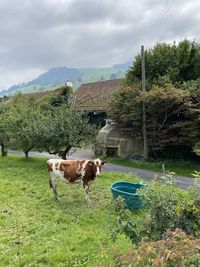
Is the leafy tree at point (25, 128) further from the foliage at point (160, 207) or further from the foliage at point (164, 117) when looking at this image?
the foliage at point (160, 207)

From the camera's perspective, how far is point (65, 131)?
16.5 m

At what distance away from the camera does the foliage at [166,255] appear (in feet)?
10.6

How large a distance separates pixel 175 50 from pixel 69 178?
14.2 m

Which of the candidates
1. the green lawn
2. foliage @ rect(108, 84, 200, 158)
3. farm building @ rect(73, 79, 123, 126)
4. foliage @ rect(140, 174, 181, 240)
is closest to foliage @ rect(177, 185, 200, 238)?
foliage @ rect(140, 174, 181, 240)

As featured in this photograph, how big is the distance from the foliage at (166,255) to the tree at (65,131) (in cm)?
1304

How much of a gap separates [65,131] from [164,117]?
6486 mm

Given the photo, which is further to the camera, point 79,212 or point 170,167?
point 170,167

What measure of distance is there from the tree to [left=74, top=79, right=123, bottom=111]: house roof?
12.0 meters

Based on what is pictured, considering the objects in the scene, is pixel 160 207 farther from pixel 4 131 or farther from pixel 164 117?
pixel 4 131

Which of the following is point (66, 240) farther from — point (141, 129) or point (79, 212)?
point (141, 129)

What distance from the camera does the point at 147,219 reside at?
5293 millimetres

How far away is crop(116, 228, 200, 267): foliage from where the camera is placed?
323 centimetres

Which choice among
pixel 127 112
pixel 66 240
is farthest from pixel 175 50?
pixel 66 240

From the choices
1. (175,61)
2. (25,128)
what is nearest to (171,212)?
(25,128)
